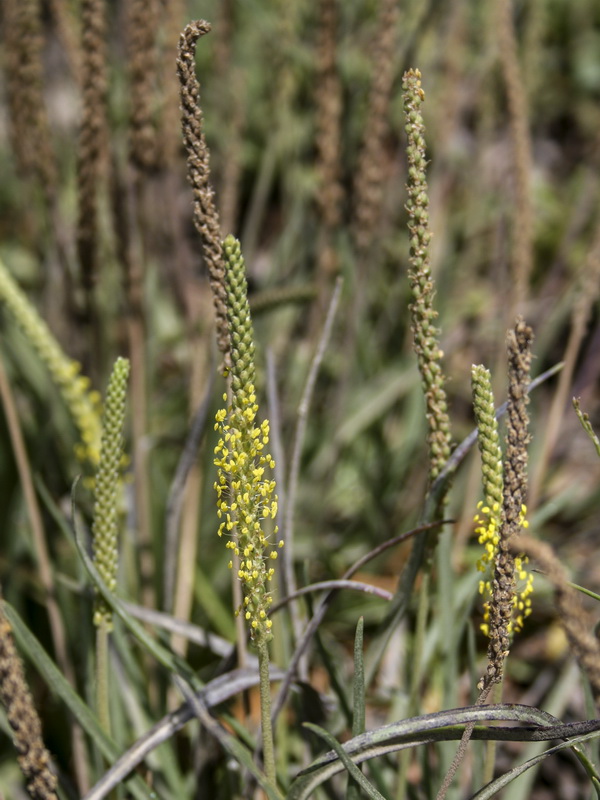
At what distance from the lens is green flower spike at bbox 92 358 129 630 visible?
89cm

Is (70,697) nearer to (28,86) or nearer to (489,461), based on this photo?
(489,461)

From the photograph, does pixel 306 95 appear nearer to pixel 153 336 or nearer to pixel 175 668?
pixel 153 336

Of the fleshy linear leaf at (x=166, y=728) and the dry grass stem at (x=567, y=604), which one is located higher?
the dry grass stem at (x=567, y=604)

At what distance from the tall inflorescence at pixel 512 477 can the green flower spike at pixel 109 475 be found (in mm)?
381

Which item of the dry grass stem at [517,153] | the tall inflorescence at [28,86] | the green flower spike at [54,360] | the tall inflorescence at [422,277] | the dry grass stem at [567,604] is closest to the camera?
the dry grass stem at [567,604]

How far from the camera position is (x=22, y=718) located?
80 centimetres

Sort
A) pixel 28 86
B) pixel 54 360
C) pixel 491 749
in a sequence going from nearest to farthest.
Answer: pixel 491 749 < pixel 54 360 < pixel 28 86

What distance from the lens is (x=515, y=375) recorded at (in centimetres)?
76

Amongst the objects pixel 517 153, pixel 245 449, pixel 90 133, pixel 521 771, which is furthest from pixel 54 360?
pixel 517 153

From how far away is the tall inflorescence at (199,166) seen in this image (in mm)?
809

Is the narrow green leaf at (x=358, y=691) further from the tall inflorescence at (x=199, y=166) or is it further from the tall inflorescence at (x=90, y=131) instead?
the tall inflorescence at (x=90, y=131)

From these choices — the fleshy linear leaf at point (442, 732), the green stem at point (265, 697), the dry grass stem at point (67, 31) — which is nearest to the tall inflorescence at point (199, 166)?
the green stem at point (265, 697)

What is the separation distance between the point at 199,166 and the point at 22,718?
0.54 meters

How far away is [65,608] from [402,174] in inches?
55.1
